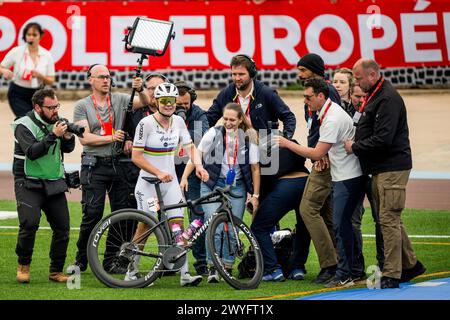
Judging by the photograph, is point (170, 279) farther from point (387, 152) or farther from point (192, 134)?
point (387, 152)

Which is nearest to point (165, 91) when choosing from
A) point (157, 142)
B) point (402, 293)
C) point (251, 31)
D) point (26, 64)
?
point (157, 142)

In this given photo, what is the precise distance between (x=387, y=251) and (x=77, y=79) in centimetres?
1647

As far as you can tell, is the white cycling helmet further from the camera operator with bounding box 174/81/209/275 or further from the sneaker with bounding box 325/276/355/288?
the sneaker with bounding box 325/276/355/288

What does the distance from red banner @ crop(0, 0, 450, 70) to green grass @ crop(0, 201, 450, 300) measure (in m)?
9.20

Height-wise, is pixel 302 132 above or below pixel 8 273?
above

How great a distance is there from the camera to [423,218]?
57.1 feet

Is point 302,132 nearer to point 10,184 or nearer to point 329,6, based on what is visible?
point 329,6

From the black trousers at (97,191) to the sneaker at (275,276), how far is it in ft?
5.66

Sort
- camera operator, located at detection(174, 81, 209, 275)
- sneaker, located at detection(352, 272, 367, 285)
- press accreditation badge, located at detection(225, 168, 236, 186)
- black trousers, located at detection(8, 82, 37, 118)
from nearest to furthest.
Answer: sneaker, located at detection(352, 272, 367, 285), press accreditation badge, located at detection(225, 168, 236, 186), camera operator, located at detection(174, 81, 209, 275), black trousers, located at detection(8, 82, 37, 118)

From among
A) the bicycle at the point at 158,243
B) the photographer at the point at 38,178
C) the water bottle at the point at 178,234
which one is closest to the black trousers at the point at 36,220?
A: the photographer at the point at 38,178

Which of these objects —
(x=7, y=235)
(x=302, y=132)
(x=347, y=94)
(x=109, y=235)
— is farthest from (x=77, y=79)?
(x=109, y=235)

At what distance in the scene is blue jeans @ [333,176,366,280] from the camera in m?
12.5

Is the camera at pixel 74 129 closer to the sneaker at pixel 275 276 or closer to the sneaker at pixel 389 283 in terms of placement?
the sneaker at pixel 275 276

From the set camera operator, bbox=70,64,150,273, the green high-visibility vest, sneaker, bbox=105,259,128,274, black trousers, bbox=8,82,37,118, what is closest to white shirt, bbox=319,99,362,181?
camera operator, bbox=70,64,150,273
